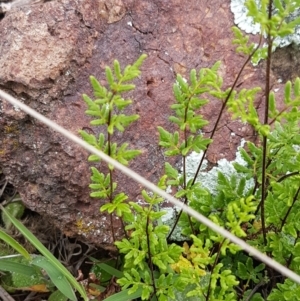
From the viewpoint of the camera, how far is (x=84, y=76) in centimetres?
214

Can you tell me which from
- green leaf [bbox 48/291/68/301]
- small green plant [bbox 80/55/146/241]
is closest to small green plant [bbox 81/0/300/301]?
small green plant [bbox 80/55/146/241]

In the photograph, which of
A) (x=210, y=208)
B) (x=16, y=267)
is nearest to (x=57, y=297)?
(x=16, y=267)

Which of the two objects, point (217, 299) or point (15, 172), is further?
point (15, 172)

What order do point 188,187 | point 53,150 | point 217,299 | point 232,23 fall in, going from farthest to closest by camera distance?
point 232,23 → point 53,150 → point 188,187 → point 217,299

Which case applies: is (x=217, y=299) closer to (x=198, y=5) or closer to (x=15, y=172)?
(x=15, y=172)

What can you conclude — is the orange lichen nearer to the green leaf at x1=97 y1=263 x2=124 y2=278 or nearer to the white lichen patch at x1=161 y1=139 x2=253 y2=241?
the green leaf at x1=97 y1=263 x2=124 y2=278

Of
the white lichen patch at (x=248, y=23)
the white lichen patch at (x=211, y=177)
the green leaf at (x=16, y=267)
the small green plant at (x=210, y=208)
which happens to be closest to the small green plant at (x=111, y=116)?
the small green plant at (x=210, y=208)

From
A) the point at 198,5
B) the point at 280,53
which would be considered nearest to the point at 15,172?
the point at 198,5

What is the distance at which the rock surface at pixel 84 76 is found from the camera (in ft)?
6.92

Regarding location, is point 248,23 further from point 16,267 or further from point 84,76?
point 16,267

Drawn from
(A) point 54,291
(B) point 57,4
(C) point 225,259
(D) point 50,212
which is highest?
(B) point 57,4

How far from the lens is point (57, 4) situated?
7.09 ft

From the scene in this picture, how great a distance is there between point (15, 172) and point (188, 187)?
71 cm

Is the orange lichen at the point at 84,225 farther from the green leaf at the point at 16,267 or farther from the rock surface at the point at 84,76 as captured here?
the green leaf at the point at 16,267
